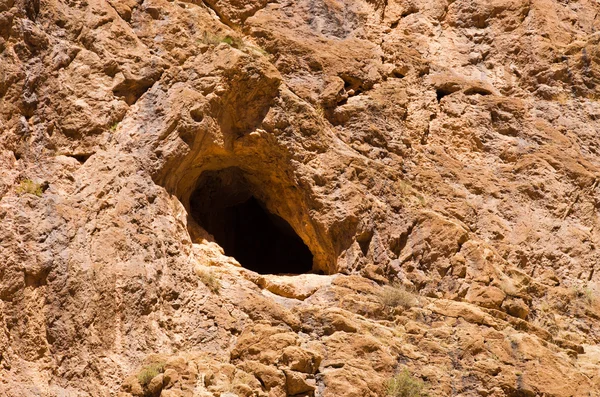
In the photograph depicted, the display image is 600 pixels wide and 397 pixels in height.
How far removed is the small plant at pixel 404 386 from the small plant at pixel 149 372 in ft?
6.83

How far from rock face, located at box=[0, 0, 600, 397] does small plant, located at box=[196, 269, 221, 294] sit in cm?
3

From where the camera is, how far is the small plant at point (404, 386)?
8.99 metres

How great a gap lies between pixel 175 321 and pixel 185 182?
6.95 feet

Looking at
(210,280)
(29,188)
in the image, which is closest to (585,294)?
(210,280)

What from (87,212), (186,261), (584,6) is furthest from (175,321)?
(584,6)

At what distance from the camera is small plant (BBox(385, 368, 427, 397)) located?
8992mm

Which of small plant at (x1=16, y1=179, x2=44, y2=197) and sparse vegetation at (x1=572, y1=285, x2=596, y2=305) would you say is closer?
small plant at (x1=16, y1=179, x2=44, y2=197)

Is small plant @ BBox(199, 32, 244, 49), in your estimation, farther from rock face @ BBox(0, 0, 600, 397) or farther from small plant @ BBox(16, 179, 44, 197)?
small plant @ BBox(16, 179, 44, 197)

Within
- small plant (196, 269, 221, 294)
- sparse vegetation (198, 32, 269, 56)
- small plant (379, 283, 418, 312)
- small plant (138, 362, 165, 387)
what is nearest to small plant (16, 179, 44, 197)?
small plant (196, 269, 221, 294)

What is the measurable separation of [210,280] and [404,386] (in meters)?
2.16

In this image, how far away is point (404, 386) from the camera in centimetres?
905

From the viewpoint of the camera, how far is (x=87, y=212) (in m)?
9.49

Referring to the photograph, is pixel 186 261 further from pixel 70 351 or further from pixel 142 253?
pixel 70 351

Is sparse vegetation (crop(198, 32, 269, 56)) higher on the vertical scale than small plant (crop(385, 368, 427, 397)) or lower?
higher
